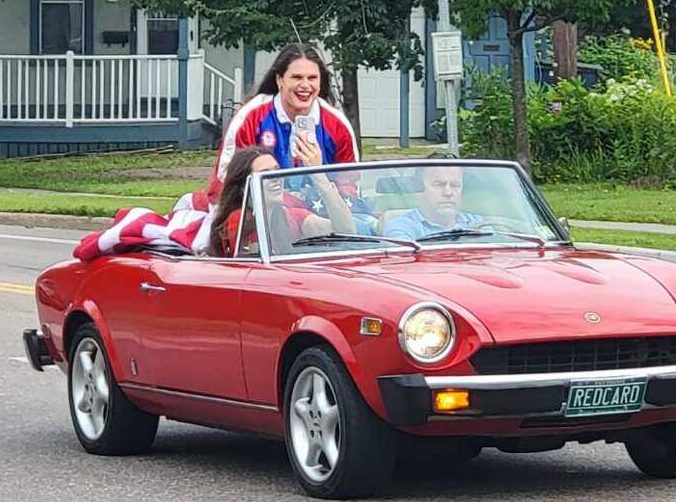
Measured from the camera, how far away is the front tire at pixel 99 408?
815 cm

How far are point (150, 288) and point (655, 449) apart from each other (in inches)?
89.1

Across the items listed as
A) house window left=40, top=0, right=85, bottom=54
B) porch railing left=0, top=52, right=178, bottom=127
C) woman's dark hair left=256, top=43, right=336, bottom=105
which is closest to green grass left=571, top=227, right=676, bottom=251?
woman's dark hair left=256, top=43, right=336, bottom=105

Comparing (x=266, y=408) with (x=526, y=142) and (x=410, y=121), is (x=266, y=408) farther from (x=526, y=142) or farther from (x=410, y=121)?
(x=410, y=121)

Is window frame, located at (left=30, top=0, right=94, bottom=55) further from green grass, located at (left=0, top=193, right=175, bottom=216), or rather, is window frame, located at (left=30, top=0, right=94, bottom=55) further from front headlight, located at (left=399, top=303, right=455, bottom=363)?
front headlight, located at (left=399, top=303, right=455, bottom=363)

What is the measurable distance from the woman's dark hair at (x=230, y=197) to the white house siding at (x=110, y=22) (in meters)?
26.6

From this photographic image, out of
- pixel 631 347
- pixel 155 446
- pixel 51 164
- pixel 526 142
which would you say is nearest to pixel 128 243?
pixel 155 446

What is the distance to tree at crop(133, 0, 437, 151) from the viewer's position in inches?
950

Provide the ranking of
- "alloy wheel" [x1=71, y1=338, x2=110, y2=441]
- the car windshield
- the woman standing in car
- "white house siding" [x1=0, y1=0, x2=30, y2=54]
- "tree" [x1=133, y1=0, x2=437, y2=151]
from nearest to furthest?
1. the car windshield
2. "alloy wheel" [x1=71, y1=338, x2=110, y2=441]
3. the woman standing in car
4. "tree" [x1=133, y1=0, x2=437, y2=151]
5. "white house siding" [x1=0, y1=0, x2=30, y2=54]

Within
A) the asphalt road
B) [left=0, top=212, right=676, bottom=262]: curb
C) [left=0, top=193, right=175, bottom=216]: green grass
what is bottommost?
the asphalt road

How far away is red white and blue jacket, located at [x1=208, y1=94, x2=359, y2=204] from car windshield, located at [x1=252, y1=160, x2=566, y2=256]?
1073 millimetres

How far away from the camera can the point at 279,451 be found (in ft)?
27.3

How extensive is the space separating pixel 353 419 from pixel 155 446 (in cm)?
229

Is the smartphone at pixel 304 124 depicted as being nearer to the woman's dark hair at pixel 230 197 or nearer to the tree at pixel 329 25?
the woman's dark hair at pixel 230 197

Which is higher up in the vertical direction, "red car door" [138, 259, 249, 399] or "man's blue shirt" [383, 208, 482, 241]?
"man's blue shirt" [383, 208, 482, 241]
